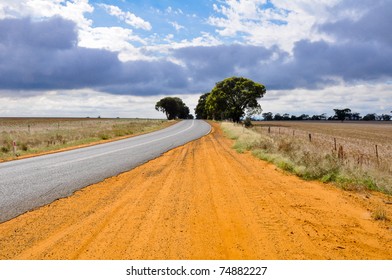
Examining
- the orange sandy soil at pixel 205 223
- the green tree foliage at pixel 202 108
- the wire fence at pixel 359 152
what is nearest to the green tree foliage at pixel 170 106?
the green tree foliage at pixel 202 108

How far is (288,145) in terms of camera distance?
1588cm

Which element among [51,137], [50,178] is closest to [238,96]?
[51,137]

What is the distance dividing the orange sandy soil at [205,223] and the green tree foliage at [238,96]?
172ft

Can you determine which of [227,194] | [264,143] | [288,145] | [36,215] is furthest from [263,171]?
[36,215]

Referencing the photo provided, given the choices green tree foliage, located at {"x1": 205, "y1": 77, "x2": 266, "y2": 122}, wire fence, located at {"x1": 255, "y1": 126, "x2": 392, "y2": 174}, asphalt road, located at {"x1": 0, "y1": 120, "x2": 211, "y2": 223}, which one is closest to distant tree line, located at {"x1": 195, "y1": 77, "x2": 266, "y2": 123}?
green tree foliage, located at {"x1": 205, "y1": 77, "x2": 266, "y2": 122}

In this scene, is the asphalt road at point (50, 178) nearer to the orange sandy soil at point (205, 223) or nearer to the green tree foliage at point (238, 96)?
the orange sandy soil at point (205, 223)

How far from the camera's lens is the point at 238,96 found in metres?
62.4

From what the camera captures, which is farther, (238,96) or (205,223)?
(238,96)

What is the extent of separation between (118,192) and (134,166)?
4408 mm

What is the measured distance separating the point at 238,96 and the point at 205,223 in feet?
190

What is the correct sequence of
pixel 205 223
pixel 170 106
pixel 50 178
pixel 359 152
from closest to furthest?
pixel 205 223 < pixel 50 178 < pixel 359 152 < pixel 170 106

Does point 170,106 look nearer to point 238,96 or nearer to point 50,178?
point 238,96

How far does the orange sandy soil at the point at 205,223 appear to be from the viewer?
16.2ft
